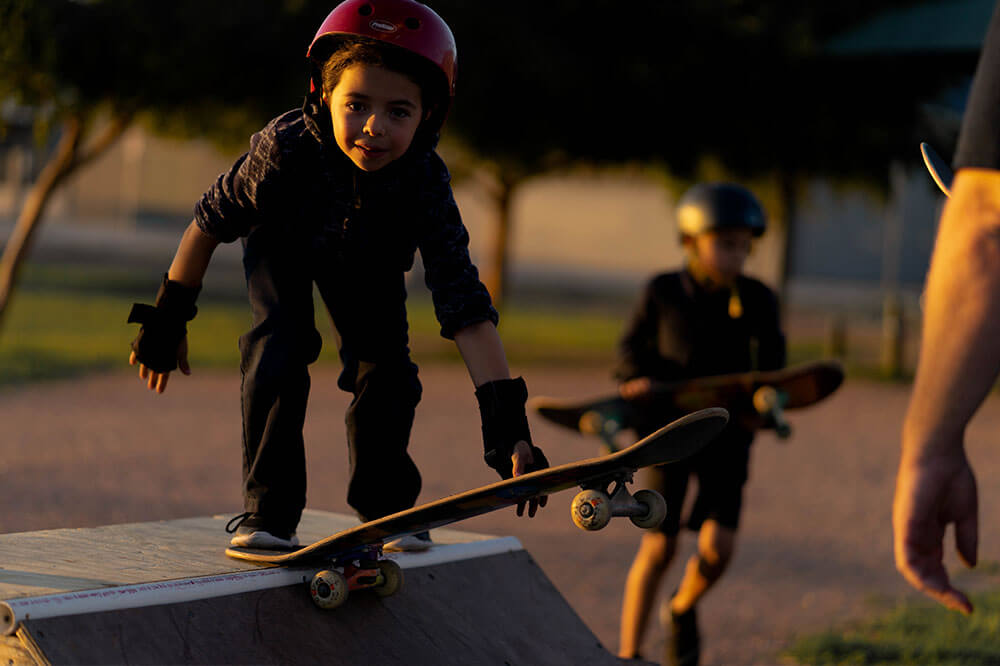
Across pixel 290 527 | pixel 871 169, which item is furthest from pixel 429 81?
pixel 871 169

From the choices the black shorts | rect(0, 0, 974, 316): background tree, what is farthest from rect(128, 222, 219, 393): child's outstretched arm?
rect(0, 0, 974, 316): background tree

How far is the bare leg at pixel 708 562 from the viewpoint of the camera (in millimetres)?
4809

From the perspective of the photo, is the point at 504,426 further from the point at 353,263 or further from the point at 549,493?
the point at 353,263

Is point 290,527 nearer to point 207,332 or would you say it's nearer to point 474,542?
point 474,542

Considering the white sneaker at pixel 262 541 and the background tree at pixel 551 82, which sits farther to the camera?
the background tree at pixel 551 82

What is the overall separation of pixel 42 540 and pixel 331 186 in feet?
4.08

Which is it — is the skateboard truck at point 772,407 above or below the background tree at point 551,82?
below

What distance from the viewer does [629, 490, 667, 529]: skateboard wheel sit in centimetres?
288

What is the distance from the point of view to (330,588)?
3.15 metres

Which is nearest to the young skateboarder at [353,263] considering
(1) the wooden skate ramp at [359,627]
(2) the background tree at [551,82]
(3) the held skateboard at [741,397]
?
(1) the wooden skate ramp at [359,627]

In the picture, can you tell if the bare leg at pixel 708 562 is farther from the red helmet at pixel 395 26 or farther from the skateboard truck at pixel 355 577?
the red helmet at pixel 395 26

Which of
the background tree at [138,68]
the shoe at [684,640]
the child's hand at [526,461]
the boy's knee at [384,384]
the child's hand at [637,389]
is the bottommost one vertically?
the shoe at [684,640]

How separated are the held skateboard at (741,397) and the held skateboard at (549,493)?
2.09 meters

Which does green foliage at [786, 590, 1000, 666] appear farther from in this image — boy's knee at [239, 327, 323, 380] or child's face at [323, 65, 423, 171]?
child's face at [323, 65, 423, 171]
